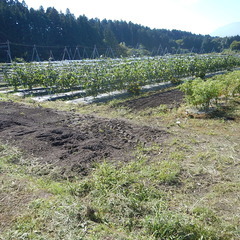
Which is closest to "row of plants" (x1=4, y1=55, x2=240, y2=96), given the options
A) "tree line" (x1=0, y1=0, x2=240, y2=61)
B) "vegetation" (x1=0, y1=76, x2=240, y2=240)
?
"vegetation" (x1=0, y1=76, x2=240, y2=240)

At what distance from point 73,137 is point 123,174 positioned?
2.25 m

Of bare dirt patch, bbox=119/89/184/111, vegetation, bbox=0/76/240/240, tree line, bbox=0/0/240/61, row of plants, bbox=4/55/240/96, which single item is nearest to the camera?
vegetation, bbox=0/76/240/240

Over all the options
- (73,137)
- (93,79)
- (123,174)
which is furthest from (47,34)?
(123,174)

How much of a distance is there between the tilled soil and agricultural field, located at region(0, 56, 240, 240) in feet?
0.08

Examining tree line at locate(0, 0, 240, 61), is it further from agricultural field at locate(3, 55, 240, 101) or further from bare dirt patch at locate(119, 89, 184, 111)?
bare dirt patch at locate(119, 89, 184, 111)

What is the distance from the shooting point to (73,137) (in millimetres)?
5973

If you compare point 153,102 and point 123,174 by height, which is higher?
point 123,174

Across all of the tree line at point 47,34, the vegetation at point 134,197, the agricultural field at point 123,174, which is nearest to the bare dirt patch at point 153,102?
the agricultural field at point 123,174

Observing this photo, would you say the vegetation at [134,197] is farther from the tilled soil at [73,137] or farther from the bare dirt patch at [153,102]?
the bare dirt patch at [153,102]

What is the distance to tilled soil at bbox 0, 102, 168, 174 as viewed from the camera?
16.3ft

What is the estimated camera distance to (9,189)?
3541 millimetres

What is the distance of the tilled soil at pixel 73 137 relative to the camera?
4.96 m

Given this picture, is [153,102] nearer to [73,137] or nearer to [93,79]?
[93,79]

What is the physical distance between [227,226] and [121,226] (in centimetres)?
141
